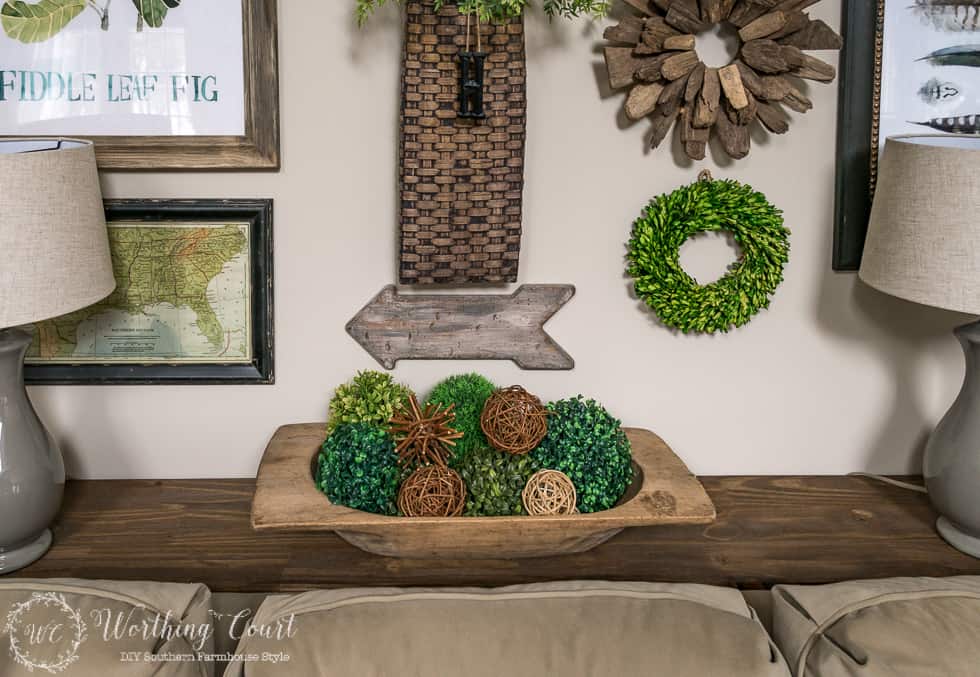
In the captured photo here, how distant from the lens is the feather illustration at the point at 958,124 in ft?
4.31

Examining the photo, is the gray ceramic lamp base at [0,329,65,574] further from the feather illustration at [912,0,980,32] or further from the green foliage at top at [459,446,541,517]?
the feather illustration at [912,0,980,32]

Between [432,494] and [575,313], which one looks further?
[575,313]

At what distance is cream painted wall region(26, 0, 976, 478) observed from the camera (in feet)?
4.28

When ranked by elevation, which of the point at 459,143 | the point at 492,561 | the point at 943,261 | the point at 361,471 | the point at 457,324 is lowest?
the point at 492,561

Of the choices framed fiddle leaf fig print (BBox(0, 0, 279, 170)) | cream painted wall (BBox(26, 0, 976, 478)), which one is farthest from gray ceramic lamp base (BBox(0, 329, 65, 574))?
framed fiddle leaf fig print (BBox(0, 0, 279, 170))

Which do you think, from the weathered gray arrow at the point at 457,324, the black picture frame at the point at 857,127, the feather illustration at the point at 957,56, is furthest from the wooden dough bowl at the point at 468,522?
the feather illustration at the point at 957,56

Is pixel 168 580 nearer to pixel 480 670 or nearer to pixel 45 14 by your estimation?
pixel 480 670

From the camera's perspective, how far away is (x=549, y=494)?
1182 millimetres

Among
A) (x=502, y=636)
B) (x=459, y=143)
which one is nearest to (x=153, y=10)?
(x=459, y=143)

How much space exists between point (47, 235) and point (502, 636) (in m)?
0.70

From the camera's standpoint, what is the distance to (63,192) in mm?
1057

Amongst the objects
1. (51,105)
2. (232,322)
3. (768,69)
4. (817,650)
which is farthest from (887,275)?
(51,105)

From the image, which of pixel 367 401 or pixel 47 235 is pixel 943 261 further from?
pixel 47 235

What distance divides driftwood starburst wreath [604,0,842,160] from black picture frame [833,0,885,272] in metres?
0.06
